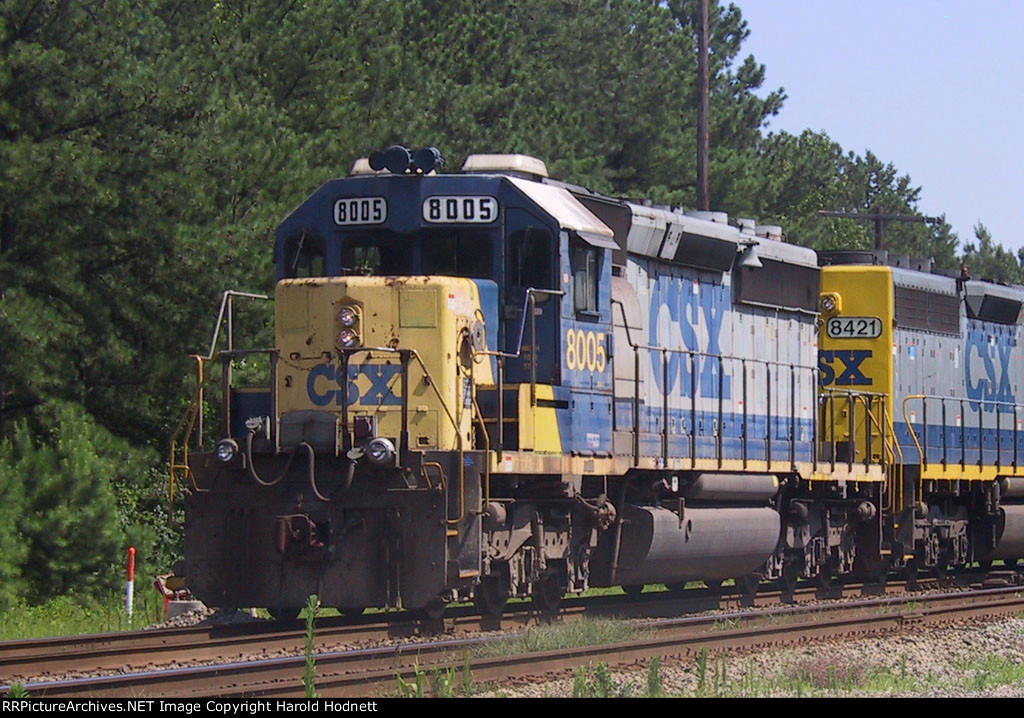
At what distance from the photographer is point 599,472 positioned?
1346cm

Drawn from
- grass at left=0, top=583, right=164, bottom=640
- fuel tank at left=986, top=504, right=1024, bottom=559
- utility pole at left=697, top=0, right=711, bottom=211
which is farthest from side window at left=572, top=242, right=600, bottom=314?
fuel tank at left=986, top=504, right=1024, bottom=559

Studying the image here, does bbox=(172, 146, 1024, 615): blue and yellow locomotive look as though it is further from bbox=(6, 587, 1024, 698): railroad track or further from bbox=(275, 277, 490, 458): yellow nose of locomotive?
bbox=(6, 587, 1024, 698): railroad track

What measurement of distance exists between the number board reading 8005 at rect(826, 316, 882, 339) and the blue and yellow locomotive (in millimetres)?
2441

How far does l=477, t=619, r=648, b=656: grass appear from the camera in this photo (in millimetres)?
11359

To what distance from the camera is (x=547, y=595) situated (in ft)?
45.5

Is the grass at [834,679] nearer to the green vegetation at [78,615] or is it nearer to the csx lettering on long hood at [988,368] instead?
the green vegetation at [78,615]

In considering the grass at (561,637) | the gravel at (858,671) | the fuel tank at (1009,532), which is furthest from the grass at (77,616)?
the fuel tank at (1009,532)

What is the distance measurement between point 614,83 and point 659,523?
22.6 metres

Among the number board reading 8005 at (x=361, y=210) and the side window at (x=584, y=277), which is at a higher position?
the number board reading 8005 at (x=361, y=210)

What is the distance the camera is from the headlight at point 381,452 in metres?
11.4

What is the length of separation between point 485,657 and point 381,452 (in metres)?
1.67

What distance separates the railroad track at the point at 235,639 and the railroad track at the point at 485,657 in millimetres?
522

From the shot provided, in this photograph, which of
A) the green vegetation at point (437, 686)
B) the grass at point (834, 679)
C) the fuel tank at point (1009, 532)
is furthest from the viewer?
the fuel tank at point (1009, 532)

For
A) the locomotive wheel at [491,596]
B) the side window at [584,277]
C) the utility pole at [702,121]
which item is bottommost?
the locomotive wheel at [491,596]
